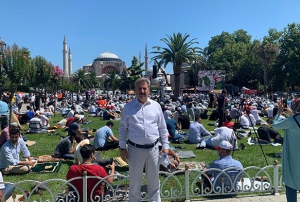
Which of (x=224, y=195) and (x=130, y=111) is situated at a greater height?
(x=130, y=111)

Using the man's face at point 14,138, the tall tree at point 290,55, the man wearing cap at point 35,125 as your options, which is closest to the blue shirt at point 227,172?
the man's face at point 14,138

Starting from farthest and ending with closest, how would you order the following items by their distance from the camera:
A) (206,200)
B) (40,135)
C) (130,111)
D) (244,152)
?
(40,135) < (244,152) < (206,200) < (130,111)

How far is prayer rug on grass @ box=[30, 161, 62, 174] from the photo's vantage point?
6.43 metres

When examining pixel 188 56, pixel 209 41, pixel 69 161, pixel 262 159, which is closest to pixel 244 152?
pixel 262 159

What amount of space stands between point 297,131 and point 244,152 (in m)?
5.34

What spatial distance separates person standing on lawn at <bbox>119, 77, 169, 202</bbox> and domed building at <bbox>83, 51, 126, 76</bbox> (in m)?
106

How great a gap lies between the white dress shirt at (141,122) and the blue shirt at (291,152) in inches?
58.9

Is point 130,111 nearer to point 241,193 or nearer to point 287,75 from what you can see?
point 241,193

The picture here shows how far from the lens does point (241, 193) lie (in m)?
4.74

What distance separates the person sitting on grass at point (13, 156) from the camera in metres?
5.74

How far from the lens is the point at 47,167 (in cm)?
675

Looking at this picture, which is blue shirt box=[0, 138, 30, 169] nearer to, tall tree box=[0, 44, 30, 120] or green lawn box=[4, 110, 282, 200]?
green lawn box=[4, 110, 282, 200]

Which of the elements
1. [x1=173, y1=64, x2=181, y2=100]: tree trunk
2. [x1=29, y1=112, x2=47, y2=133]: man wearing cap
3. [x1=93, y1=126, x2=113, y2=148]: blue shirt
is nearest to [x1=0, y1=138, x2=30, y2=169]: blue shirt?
[x1=93, y1=126, x2=113, y2=148]: blue shirt

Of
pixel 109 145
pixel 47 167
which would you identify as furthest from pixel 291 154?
pixel 109 145
